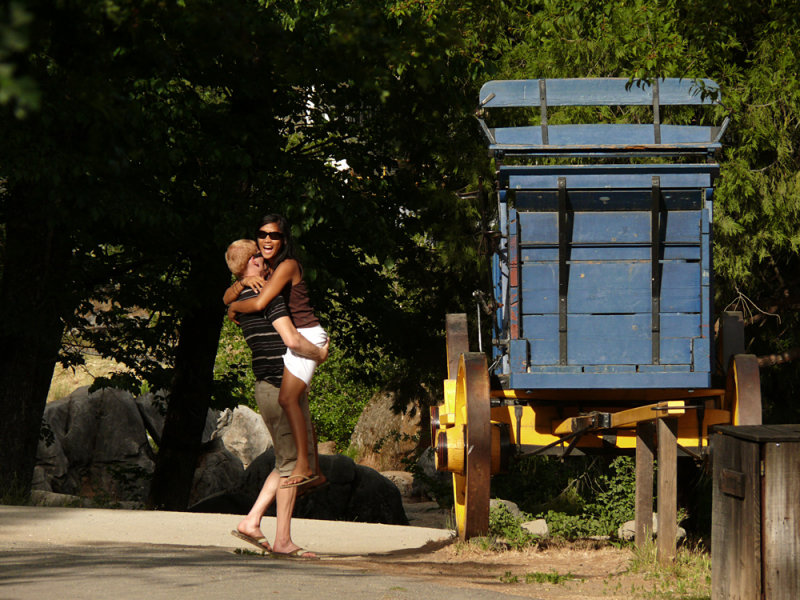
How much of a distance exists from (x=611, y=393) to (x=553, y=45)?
17.0ft

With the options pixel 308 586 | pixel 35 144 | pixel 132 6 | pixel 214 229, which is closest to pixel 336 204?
pixel 214 229

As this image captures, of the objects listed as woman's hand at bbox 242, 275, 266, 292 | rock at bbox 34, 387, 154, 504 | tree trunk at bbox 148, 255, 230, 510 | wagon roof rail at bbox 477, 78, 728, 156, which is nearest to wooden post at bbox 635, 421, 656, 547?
wagon roof rail at bbox 477, 78, 728, 156

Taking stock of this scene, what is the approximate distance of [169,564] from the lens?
5242mm

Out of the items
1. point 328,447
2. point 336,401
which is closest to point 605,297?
point 328,447

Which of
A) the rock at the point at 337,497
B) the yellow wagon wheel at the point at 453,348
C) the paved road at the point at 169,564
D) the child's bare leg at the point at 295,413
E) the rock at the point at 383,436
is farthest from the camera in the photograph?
the rock at the point at 383,436

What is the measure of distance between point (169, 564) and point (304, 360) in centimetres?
137

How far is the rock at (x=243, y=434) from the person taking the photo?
2402cm

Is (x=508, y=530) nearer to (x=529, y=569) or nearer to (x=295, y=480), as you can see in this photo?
(x=529, y=569)

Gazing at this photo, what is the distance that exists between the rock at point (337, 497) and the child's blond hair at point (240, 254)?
8.70 meters

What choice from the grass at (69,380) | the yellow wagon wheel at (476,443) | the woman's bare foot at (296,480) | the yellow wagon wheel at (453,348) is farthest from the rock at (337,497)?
the grass at (69,380)

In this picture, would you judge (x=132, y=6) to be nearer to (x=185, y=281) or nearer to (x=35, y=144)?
(x=35, y=144)

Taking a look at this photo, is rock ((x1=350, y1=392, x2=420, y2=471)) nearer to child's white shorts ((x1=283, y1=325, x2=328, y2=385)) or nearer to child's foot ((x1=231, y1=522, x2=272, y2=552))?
child's foot ((x1=231, y1=522, x2=272, y2=552))

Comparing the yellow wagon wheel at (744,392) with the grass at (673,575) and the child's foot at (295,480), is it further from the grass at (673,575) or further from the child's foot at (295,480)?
the child's foot at (295,480)

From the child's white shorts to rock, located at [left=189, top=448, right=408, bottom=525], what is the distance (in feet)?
28.5
